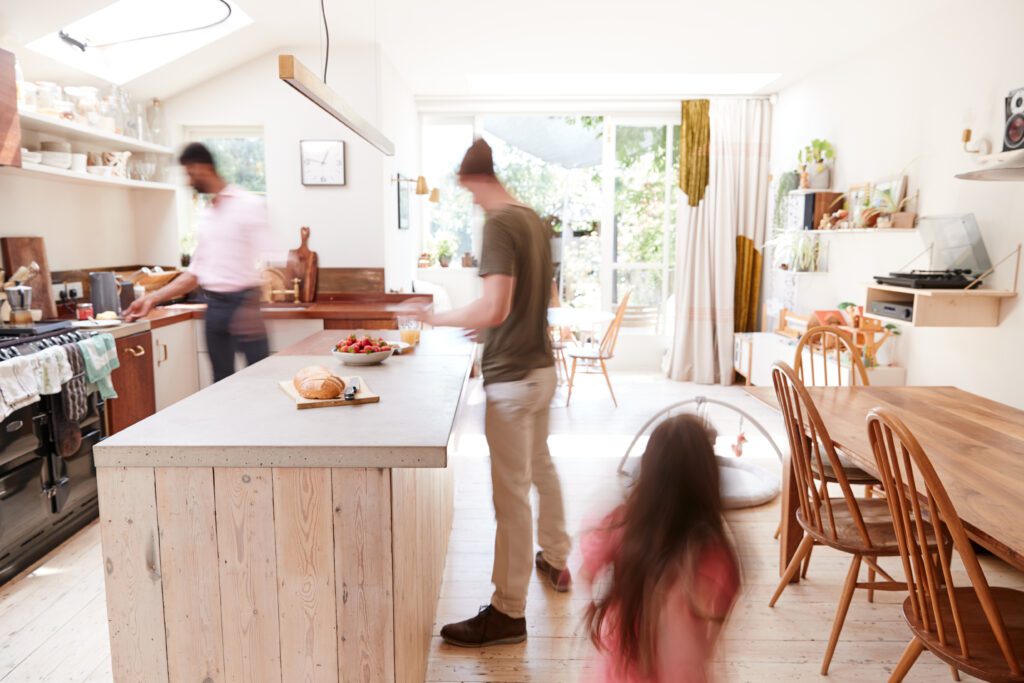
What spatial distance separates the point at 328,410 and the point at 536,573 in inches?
46.9

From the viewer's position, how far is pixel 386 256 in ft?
16.6

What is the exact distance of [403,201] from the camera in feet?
19.2

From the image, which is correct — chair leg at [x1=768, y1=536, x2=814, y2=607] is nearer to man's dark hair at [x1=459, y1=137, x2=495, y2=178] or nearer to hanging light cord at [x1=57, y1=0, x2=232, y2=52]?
man's dark hair at [x1=459, y1=137, x2=495, y2=178]

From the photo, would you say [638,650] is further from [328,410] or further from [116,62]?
[116,62]

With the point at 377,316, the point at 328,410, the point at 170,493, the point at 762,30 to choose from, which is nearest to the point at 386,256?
the point at 377,316

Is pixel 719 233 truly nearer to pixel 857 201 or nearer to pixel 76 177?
pixel 857 201

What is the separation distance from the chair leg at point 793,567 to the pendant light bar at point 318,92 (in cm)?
223

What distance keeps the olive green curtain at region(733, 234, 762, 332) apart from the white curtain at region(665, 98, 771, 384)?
9 cm

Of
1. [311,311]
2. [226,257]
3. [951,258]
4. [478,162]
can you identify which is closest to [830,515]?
[478,162]

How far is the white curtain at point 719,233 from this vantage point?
634cm

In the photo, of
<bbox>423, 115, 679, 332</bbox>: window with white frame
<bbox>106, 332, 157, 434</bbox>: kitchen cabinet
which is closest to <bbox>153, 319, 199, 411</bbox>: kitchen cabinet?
<bbox>106, 332, 157, 434</bbox>: kitchen cabinet

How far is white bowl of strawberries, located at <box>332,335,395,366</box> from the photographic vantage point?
2625 mm

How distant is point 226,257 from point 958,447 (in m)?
2.93

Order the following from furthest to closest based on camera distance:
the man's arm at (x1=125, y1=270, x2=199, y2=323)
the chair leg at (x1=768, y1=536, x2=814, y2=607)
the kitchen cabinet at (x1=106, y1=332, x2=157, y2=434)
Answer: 1. the man's arm at (x1=125, y1=270, x2=199, y2=323)
2. the kitchen cabinet at (x1=106, y1=332, x2=157, y2=434)
3. the chair leg at (x1=768, y1=536, x2=814, y2=607)
